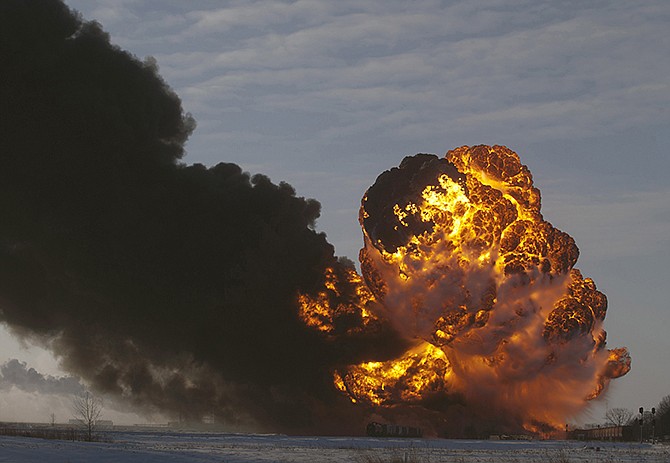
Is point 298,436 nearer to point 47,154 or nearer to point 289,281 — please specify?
point 289,281

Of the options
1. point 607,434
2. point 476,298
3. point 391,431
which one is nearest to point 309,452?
point 476,298

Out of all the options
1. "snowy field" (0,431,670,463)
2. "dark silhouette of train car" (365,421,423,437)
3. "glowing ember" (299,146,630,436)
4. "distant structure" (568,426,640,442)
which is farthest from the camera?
"distant structure" (568,426,640,442)

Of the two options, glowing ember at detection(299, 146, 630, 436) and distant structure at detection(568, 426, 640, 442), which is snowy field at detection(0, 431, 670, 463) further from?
distant structure at detection(568, 426, 640, 442)

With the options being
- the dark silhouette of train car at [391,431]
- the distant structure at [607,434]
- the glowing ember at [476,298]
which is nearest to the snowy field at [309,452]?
the glowing ember at [476,298]

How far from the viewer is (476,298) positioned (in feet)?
363

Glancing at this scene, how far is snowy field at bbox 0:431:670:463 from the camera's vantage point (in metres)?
71.8

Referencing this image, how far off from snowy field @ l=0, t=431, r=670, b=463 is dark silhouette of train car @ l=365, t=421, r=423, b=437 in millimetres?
10992

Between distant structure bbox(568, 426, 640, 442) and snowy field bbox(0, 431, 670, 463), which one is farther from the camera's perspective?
distant structure bbox(568, 426, 640, 442)

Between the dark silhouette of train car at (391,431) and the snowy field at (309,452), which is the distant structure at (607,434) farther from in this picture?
the snowy field at (309,452)

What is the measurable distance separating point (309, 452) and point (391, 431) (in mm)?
34161

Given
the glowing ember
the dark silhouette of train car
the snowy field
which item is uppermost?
the glowing ember

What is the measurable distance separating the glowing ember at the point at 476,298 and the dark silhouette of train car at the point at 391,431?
9.88 feet

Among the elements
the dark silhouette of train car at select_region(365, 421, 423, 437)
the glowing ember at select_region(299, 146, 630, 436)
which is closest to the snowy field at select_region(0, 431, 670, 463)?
the glowing ember at select_region(299, 146, 630, 436)

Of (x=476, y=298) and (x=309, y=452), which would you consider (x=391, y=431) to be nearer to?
(x=476, y=298)
